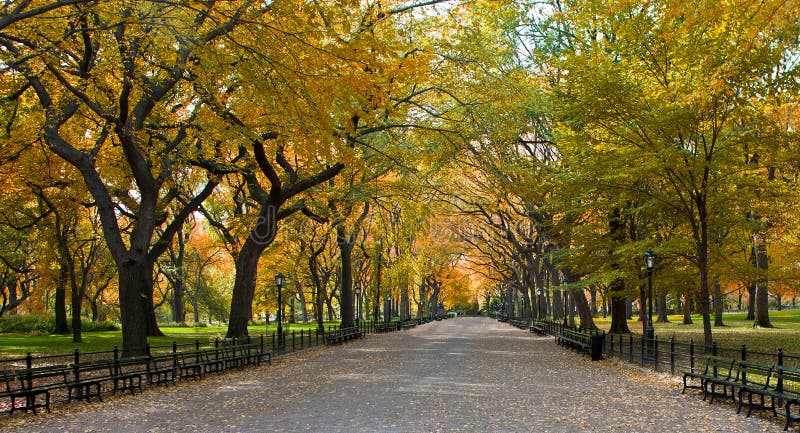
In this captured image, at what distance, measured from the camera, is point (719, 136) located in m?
18.0

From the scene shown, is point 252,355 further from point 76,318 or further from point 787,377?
point 787,377

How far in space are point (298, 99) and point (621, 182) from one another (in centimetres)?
1169

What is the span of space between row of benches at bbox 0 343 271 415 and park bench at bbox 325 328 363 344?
1068cm

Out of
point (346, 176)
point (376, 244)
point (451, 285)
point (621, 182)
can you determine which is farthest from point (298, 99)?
point (451, 285)

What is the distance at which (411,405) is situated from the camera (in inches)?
442

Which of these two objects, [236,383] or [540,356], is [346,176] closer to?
[540,356]

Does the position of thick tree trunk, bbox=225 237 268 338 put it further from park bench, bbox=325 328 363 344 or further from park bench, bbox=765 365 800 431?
park bench, bbox=765 365 800 431

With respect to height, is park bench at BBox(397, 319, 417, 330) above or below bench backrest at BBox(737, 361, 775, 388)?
below

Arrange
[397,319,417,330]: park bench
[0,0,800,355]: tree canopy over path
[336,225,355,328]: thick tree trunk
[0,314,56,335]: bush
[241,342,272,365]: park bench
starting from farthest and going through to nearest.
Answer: [397,319,417,330]: park bench
[0,314,56,335]: bush
[336,225,355,328]: thick tree trunk
[241,342,272,365]: park bench
[0,0,800,355]: tree canopy over path

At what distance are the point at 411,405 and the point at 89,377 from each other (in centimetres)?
721

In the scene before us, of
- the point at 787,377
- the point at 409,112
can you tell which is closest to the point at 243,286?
the point at 409,112

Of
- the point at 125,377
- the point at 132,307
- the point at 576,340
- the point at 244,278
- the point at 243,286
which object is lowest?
the point at 576,340

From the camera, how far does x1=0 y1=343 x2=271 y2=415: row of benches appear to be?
11258 millimetres

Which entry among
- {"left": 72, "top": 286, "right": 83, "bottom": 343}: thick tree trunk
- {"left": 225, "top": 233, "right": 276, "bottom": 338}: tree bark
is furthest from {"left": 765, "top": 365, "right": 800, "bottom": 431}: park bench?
{"left": 72, "top": 286, "right": 83, "bottom": 343}: thick tree trunk
